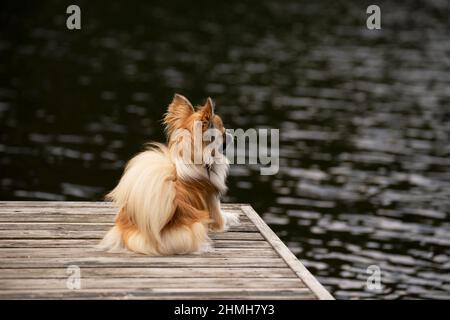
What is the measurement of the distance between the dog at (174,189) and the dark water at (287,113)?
3.62m

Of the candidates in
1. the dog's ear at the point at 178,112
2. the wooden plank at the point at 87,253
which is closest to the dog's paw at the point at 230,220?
the wooden plank at the point at 87,253

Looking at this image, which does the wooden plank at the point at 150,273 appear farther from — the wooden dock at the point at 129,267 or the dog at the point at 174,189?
the dog at the point at 174,189

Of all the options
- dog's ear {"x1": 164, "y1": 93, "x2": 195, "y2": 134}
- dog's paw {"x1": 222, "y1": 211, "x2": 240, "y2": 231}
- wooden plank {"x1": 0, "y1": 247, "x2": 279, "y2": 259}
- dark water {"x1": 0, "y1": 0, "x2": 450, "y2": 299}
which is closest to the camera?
wooden plank {"x1": 0, "y1": 247, "x2": 279, "y2": 259}

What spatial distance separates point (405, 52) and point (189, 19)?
1098cm

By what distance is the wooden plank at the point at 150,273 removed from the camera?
5.82 m

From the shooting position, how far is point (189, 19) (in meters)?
35.5

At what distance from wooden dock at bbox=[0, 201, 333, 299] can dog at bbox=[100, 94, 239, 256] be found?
0.14 meters

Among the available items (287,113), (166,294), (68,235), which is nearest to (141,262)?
(166,294)

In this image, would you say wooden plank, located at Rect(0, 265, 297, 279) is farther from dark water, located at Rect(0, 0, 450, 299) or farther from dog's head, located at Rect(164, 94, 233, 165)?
dark water, located at Rect(0, 0, 450, 299)

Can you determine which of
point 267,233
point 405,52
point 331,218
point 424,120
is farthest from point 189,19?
point 267,233

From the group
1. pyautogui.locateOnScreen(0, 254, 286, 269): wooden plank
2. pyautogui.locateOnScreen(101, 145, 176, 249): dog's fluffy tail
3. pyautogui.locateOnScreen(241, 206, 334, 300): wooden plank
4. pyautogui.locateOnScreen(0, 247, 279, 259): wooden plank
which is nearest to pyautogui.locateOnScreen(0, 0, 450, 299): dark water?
pyautogui.locateOnScreen(241, 206, 334, 300): wooden plank

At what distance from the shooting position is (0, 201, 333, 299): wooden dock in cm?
551

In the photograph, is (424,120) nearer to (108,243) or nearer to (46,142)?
(46,142)

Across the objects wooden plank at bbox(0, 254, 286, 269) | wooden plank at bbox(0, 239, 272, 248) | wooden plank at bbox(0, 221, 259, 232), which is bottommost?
wooden plank at bbox(0, 254, 286, 269)
